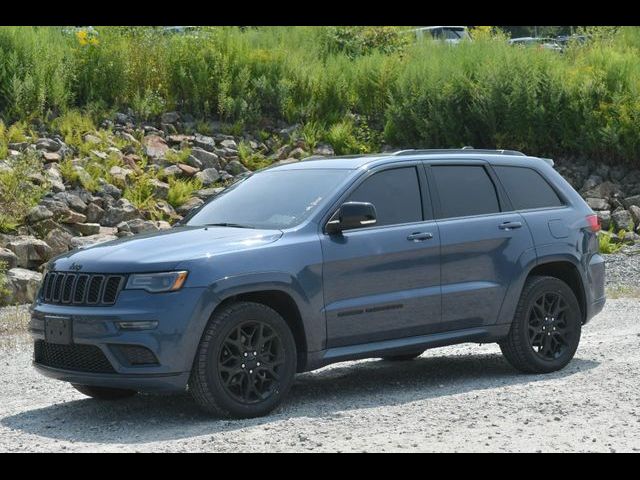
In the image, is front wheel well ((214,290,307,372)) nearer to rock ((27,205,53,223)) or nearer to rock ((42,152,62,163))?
rock ((27,205,53,223))

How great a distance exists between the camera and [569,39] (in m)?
23.7

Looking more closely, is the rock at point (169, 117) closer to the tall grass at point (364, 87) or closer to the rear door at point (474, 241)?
the tall grass at point (364, 87)

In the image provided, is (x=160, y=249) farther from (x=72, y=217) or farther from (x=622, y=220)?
(x=622, y=220)

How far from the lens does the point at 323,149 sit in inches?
787

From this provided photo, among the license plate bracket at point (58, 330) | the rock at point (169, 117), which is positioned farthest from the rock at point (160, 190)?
the license plate bracket at point (58, 330)

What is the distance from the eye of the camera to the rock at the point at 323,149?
1984 cm

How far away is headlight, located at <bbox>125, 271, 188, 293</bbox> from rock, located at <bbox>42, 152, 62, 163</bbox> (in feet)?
33.8

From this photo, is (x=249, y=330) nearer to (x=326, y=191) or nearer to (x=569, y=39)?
(x=326, y=191)

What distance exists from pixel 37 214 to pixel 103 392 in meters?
7.44

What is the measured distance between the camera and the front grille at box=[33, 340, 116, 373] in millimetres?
7660

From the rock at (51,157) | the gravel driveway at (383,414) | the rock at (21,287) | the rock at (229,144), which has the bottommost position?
the gravel driveway at (383,414)

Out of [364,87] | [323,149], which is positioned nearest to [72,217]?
[323,149]

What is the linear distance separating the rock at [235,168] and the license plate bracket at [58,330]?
11067 mm

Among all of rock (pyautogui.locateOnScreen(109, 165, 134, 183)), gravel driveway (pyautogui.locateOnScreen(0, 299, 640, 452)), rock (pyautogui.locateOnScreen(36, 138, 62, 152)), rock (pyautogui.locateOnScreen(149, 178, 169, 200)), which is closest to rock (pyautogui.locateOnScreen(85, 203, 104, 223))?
rock (pyautogui.locateOnScreen(109, 165, 134, 183))
